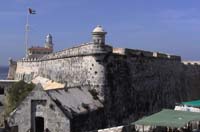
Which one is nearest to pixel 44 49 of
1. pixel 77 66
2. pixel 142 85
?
pixel 142 85

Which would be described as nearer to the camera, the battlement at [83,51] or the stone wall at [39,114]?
the stone wall at [39,114]

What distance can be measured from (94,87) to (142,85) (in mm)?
6770

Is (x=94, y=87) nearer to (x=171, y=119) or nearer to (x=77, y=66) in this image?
(x=77, y=66)

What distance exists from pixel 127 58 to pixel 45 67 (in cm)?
666

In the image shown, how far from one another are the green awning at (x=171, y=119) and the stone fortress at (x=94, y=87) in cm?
546

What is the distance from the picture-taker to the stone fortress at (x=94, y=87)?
25344mm

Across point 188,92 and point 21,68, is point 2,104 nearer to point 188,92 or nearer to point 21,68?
point 21,68

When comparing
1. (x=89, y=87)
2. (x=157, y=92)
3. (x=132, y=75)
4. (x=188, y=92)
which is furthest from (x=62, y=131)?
(x=188, y=92)

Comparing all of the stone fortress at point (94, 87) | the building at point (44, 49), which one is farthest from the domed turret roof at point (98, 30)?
the building at point (44, 49)

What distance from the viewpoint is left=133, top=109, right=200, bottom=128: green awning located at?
19.5 metres

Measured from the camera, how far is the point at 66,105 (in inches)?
993

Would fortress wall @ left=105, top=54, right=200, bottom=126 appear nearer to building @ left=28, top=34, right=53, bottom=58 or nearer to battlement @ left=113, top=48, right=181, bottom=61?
battlement @ left=113, top=48, right=181, bottom=61

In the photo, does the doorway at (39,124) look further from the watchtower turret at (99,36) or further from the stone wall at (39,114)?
the watchtower turret at (99,36)

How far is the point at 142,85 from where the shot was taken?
112ft
